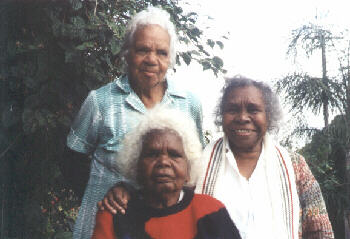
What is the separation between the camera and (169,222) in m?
1.93

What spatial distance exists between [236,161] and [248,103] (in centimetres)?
39

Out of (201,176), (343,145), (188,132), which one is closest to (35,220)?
(201,176)

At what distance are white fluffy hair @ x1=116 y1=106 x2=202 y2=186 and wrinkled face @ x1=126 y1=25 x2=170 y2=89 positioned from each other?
322 millimetres

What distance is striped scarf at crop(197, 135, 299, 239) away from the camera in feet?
7.80

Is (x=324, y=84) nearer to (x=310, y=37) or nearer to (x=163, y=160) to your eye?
(x=310, y=37)

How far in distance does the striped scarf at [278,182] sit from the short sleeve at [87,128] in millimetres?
717

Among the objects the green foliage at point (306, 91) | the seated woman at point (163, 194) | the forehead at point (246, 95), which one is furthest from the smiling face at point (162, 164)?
the green foliage at point (306, 91)

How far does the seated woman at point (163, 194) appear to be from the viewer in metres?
1.90

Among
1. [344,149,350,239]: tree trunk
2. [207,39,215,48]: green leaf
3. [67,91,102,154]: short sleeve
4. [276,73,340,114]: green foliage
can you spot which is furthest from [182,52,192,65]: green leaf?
[344,149,350,239]: tree trunk

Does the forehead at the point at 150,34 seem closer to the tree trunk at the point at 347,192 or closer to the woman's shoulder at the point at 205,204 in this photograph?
the woman's shoulder at the point at 205,204

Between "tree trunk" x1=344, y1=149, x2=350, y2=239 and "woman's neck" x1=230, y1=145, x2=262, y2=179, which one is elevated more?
"woman's neck" x1=230, y1=145, x2=262, y2=179

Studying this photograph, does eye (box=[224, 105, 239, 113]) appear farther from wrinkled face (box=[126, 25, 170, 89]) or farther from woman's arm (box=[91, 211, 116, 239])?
woman's arm (box=[91, 211, 116, 239])

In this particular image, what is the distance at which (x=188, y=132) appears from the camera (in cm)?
216

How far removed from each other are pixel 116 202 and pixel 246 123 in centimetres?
95
